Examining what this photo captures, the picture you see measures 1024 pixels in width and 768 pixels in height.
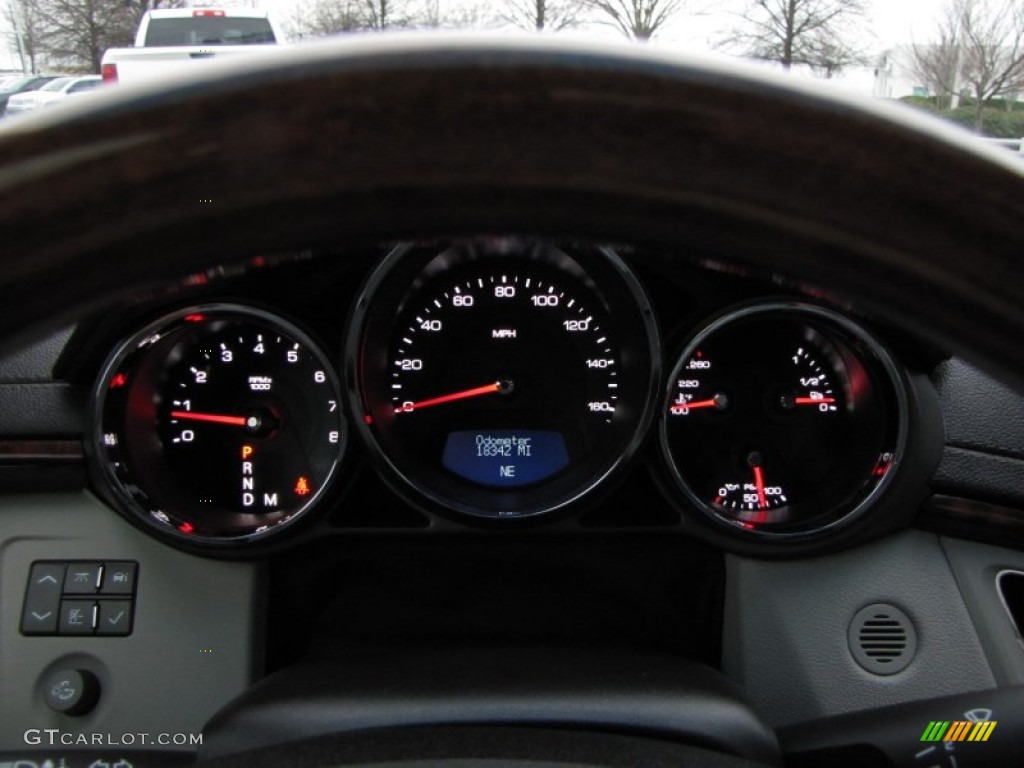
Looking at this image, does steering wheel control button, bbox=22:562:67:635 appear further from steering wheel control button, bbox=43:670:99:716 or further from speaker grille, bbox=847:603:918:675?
speaker grille, bbox=847:603:918:675

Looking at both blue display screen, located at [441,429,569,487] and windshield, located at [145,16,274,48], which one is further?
windshield, located at [145,16,274,48]

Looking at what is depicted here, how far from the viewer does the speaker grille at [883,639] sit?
90.6 inches

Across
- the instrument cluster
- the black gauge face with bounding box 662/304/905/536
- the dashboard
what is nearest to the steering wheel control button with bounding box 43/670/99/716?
the dashboard

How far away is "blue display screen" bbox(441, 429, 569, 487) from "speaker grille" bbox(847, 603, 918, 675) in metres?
0.79

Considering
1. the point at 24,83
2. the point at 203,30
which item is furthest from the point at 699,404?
the point at 24,83

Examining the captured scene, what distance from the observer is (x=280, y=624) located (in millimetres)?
2461

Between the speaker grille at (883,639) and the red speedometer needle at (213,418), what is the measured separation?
1.47m

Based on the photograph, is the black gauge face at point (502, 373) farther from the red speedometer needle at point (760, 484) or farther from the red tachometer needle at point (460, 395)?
the red speedometer needle at point (760, 484)

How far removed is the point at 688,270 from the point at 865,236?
1.92m

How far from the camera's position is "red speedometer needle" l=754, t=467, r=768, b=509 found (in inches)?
105

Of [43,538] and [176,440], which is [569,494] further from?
[43,538]

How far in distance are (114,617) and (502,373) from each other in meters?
1.04

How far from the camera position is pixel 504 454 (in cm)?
274

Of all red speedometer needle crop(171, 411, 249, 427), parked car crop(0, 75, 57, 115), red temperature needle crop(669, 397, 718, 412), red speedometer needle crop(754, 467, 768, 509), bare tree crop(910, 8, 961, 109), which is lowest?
parked car crop(0, 75, 57, 115)
